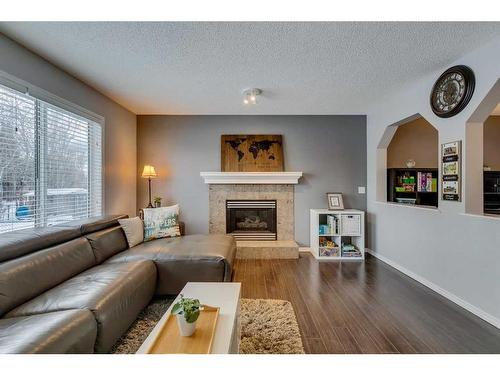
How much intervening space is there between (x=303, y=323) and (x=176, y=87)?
2.92 m

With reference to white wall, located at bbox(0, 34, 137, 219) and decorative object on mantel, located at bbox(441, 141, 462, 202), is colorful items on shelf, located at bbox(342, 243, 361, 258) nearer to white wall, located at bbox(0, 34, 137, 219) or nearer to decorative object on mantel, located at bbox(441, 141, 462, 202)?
decorative object on mantel, located at bbox(441, 141, 462, 202)

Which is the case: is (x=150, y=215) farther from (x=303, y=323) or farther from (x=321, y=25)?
(x=321, y=25)

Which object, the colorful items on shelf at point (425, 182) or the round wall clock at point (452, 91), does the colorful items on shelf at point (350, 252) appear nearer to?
the colorful items on shelf at point (425, 182)

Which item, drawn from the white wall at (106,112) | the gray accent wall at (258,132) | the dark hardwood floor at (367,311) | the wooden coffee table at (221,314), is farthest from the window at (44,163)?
the dark hardwood floor at (367,311)

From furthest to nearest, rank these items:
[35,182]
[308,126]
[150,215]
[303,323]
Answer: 1. [308,126]
2. [150,215]
3. [35,182]
4. [303,323]

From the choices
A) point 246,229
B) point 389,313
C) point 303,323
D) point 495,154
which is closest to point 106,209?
point 246,229

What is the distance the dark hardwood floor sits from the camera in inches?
64.4

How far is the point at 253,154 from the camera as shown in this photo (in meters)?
4.02

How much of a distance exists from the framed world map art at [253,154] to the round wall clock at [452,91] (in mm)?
2164

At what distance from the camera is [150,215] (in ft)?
9.87

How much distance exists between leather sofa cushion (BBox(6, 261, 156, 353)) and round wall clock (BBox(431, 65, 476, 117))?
11.0 ft

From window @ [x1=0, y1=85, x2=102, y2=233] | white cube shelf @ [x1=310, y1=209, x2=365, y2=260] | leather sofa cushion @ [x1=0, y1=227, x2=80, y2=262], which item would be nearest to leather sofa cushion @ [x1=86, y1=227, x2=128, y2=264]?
leather sofa cushion @ [x1=0, y1=227, x2=80, y2=262]

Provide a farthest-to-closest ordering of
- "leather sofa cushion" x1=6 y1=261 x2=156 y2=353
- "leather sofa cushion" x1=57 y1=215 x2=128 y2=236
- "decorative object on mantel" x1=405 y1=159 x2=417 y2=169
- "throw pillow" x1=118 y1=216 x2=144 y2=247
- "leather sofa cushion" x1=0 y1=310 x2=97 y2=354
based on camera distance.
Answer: "decorative object on mantel" x1=405 y1=159 x2=417 y2=169 < "throw pillow" x1=118 y1=216 x2=144 y2=247 < "leather sofa cushion" x1=57 y1=215 x2=128 y2=236 < "leather sofa cushion" x1=6 y1=261 x2=156 y2=353 < "leather sofa cushion" x1=0 y1=310 x2=97 y2=354

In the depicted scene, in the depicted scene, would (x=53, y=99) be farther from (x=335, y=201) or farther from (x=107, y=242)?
(x=335, y=201)
